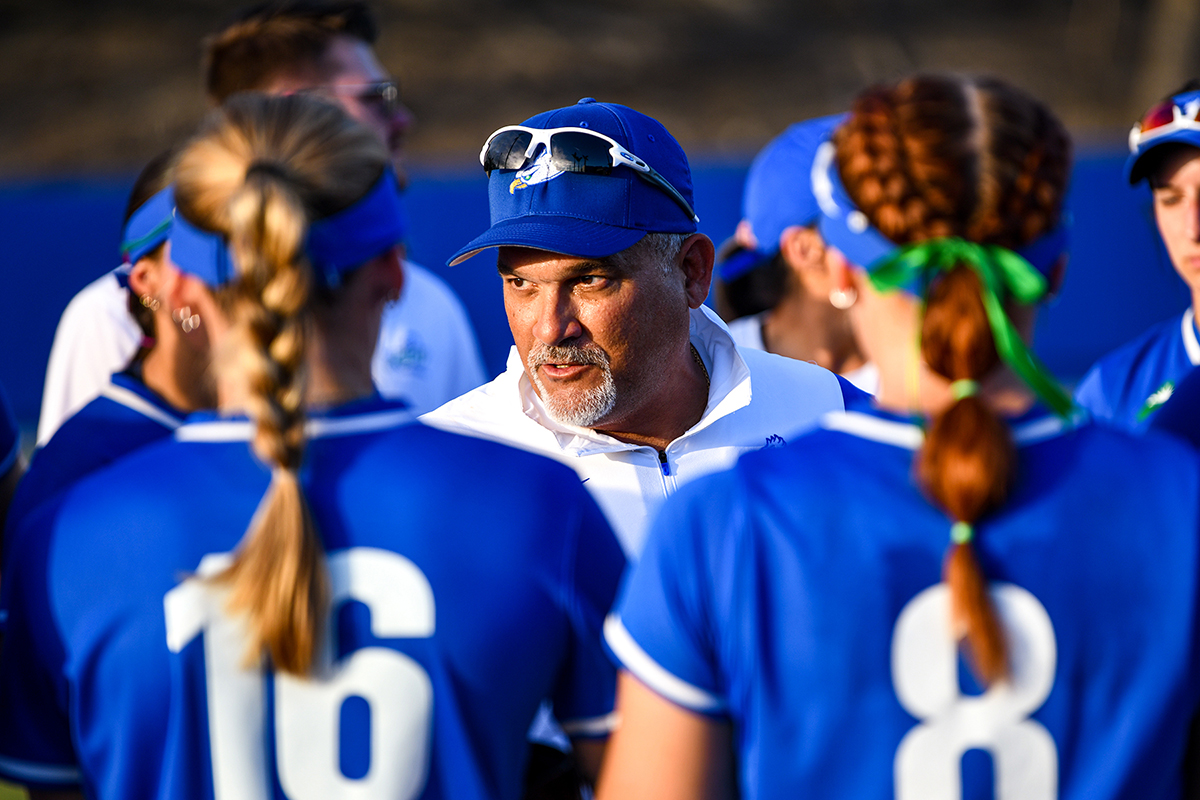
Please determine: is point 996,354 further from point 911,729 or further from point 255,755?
point 255,755

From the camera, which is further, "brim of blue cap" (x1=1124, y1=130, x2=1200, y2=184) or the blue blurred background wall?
the blue blurred background wall

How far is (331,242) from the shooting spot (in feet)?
5.38

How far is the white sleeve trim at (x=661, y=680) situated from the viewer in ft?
5.13

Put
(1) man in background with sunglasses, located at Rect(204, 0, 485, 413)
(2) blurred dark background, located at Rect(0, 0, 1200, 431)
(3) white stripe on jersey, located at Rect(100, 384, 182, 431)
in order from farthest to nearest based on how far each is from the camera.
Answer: (2) blurred dark background, located at Rect(0, 0, 1200, 431), (1) man in background with sunglasses, located at Rect(204, 0, 485, 413), (3) white stripe on jersey, located at Rect(100, 384, 182, 431)

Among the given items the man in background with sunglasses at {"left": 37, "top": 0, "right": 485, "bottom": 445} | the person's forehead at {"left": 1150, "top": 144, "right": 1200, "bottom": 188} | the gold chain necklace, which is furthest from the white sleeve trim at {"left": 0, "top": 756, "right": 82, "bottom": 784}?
the person's forehead at {"left": 1150, "top": 144, "right": 1200, "bottom": 188}

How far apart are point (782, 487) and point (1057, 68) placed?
20.9 meters

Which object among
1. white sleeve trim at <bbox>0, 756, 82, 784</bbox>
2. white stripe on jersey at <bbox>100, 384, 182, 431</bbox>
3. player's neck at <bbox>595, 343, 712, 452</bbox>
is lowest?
white sleeve trim at <bbox>0, 756, 82, 784</bbox>

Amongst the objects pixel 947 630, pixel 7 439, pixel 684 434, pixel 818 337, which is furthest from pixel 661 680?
pixel 818 337

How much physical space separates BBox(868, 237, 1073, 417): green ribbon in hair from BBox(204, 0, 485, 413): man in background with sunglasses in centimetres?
271

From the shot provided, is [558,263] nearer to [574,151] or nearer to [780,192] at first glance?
[574,151]

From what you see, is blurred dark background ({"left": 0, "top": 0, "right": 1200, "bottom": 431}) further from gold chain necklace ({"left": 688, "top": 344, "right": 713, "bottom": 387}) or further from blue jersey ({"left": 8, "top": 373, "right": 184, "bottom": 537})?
blue jersey ({"left": 8, "top": 373, "right": 184, "bottom": 537})

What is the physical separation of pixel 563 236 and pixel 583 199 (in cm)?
10

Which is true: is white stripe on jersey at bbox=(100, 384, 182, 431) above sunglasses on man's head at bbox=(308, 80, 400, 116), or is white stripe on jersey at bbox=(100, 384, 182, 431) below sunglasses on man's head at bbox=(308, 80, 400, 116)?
below

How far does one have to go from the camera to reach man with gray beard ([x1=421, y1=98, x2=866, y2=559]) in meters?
2.66
